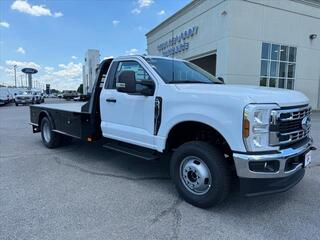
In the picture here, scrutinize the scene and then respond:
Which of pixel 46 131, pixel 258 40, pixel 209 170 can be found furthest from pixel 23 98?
pixel 209 170

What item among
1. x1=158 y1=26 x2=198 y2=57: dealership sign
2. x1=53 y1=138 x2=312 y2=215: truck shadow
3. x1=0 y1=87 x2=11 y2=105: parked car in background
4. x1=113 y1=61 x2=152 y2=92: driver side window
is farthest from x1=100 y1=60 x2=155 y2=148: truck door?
x1=0 y1=87 x2=11 y2=105: parked car in background

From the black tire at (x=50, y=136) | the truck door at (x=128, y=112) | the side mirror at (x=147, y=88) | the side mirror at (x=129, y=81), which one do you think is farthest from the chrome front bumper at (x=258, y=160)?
the black tire at (x=50, y=136)

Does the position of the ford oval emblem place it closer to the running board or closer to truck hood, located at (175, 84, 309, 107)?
truck hood, located at (175, 84, 309, 107)

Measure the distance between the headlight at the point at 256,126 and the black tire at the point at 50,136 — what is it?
208 inches

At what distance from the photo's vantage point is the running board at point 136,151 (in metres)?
4.26

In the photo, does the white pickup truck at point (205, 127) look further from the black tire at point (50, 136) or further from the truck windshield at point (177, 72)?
the black tire at point (50, 136)

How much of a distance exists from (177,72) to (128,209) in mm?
2301

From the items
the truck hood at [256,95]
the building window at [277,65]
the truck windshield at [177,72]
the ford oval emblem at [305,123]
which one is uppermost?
the building window at [277,65]

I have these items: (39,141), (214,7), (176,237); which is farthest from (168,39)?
(176,237)

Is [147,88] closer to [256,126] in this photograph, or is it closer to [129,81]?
[129,81]

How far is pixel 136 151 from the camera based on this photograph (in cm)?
452

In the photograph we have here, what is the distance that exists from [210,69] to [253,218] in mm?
24090

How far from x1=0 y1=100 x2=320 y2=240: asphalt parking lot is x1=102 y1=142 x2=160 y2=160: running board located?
0.52 meters

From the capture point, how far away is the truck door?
165 inches
